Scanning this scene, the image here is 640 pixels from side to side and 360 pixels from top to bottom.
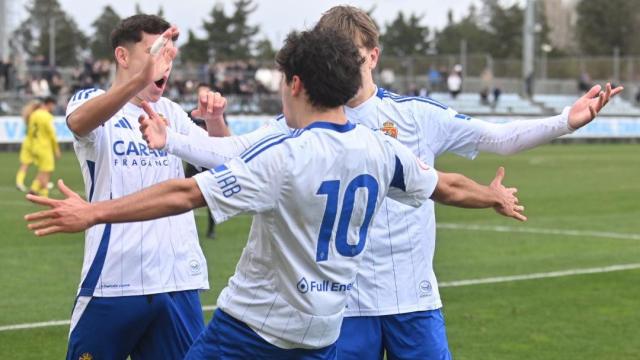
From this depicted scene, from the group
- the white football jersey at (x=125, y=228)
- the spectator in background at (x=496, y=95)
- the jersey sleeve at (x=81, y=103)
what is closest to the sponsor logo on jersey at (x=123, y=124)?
the white football jersey at (x=125, y=228)

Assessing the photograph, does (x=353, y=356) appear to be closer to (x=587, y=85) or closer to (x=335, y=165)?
(x=335, y=165)

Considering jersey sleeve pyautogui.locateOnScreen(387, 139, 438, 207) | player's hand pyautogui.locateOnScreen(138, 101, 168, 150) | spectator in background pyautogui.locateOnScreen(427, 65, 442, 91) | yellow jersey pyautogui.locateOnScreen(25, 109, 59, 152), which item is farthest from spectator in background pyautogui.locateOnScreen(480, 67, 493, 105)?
player's hand pyautogui.locateOnScreen(138, 101, 168, 150)

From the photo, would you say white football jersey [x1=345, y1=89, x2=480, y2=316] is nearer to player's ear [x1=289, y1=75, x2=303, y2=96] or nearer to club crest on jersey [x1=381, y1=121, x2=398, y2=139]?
club crest on jersey [x1=381, y1=121, x2=398, y2=139]

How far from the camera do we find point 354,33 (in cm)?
576

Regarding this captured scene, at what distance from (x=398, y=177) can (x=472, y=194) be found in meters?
0.67

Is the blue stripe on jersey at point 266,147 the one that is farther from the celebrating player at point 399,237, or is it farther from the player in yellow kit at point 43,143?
the player in yellow kit at point 43,143

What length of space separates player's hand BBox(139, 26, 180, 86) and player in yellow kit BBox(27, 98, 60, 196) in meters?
19.2

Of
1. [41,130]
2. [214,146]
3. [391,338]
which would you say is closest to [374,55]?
[214,146]

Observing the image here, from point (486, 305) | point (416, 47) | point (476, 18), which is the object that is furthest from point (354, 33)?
point (476, 18)

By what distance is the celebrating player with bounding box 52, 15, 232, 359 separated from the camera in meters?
5.80

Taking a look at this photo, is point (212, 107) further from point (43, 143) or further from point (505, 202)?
point (43, 143)

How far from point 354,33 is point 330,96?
1.22m

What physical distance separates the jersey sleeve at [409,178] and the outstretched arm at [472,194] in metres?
0.16

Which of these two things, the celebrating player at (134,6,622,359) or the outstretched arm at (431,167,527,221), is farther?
the celebrating player at (134,6,622,359)
